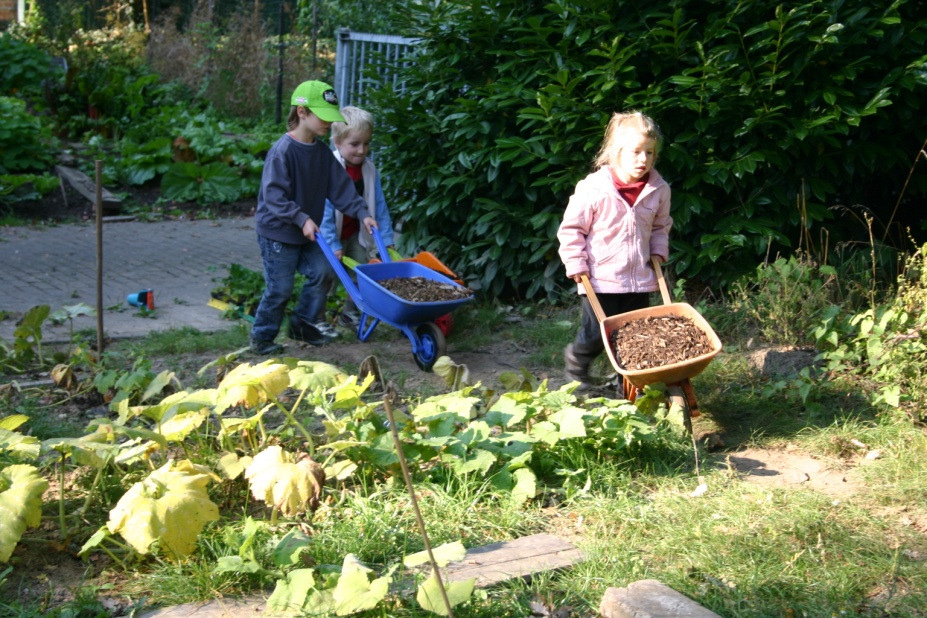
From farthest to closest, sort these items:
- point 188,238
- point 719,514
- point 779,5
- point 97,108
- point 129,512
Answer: point 97,108 → point 188,238 → point 779,5 → point 719,514 → point 129,512

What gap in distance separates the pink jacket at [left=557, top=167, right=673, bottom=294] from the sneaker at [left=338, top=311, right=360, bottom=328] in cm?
265

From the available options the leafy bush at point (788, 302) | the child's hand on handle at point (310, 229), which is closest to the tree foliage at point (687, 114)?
the leafy bush at point (788, 302)

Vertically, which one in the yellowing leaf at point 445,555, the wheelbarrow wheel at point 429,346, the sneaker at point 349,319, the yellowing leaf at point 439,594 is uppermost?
the yellowing leaf at point 445,555

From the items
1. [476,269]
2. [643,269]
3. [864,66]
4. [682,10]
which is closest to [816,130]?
[864,66]

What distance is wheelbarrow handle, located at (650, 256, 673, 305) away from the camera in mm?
4879

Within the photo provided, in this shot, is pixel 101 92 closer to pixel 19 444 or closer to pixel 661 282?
pixel 661 282

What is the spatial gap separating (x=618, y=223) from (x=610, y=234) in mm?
69

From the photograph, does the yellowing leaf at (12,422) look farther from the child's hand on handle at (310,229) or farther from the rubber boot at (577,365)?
the rubber boot at (577,365)

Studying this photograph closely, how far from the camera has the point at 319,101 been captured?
6121 millimetres

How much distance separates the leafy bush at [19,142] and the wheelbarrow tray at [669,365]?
31.3 feet

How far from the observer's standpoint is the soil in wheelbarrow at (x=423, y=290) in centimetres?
599

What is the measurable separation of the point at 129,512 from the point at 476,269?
15.2ft

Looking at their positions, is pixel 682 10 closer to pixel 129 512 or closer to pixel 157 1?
pixel 129 512

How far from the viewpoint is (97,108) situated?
47.3ft
